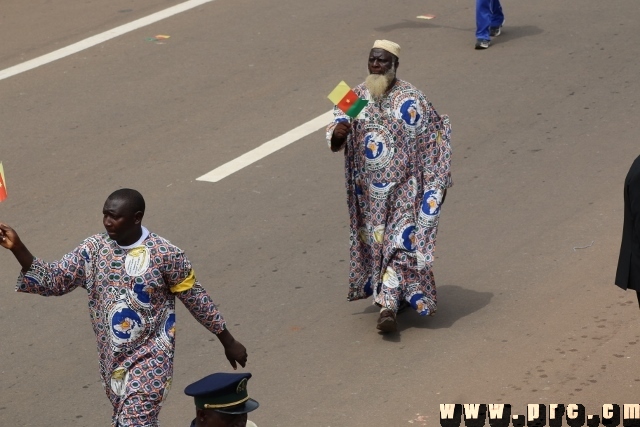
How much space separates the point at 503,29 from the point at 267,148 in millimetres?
4272

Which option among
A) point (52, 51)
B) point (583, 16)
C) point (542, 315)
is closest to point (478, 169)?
point (542, 315)

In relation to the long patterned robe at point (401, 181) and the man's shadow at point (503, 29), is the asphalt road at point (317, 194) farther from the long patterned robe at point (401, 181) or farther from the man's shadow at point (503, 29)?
the long patterned robe at point (401, 181)

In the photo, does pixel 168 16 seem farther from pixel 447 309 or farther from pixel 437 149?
pixel 447 309

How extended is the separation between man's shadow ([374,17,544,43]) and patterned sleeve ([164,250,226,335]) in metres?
8.75

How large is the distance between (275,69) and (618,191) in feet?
14.5

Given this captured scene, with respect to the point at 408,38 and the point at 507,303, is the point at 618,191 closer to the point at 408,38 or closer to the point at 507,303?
the point at 507,303

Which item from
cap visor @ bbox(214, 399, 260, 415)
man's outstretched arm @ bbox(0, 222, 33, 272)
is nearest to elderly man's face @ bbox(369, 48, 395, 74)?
man's outstretched arm @ bbox(0, 222, 33, 272)

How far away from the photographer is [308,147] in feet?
39.4

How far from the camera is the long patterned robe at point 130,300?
6395mm

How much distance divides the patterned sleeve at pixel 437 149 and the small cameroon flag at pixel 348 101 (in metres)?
0.64

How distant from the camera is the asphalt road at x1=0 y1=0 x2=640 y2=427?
818 cm

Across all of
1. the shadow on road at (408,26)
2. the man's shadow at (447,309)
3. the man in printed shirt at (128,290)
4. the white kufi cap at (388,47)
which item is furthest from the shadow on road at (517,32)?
the man in printed shirt at (128,290)

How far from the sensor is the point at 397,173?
28.8 ft

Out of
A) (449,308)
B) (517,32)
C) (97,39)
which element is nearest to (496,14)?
(517,32)
